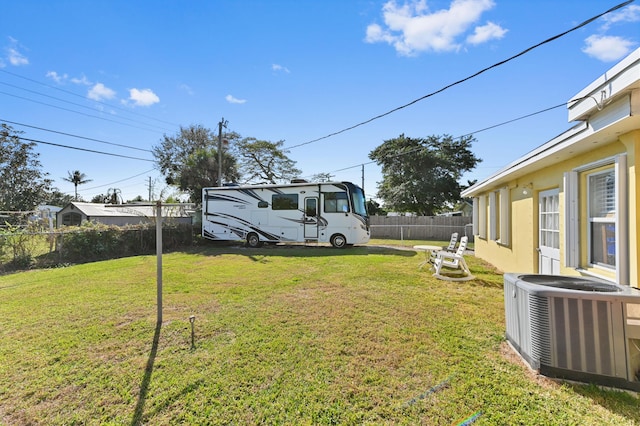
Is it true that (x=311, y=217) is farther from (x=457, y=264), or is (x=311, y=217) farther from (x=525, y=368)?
(x=525, y=368)

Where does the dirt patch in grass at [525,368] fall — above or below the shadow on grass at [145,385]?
above

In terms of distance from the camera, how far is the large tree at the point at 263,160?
23.3 metres

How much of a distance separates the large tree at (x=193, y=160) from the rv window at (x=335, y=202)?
1034 centimetres

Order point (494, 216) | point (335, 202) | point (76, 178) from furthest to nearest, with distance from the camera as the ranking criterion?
1. point (76, 178)
2. point (335, 202)
3. point (494, 216)

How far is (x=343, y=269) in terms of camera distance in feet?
23.8

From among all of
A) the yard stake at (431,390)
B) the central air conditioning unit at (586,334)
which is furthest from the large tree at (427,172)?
the yard stake at (431,390)

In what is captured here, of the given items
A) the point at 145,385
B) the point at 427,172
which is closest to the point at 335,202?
the point at 145,385

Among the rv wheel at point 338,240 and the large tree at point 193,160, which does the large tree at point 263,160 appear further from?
the rv wheel at point 338,240

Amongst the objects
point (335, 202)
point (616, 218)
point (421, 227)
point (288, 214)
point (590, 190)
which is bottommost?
point (421, 227)

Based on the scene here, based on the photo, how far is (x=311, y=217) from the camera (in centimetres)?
1168

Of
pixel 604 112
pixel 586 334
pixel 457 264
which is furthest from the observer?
pixel 457 264

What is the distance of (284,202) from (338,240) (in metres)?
2.79

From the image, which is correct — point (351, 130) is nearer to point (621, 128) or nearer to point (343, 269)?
point (343, 269)

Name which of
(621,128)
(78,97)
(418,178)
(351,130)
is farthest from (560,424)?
(418,178)
